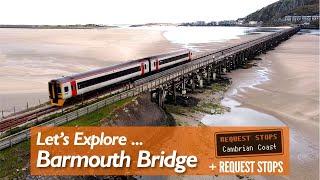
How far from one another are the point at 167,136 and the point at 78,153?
925 cm

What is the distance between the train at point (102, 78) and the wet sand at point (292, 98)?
344 inches

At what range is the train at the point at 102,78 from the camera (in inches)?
1054

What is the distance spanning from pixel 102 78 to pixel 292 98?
20.9 metres

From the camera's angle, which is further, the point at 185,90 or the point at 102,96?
the point at 185,90

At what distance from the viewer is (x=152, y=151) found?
958 inches

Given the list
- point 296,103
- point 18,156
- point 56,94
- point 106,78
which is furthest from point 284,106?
point 18,156

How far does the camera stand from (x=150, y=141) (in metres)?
24.9

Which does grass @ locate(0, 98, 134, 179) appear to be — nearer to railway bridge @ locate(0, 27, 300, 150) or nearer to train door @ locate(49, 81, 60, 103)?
railway bridge @ locate(0, 27, 300, 150)

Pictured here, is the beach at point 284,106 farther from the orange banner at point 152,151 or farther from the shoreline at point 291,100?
the orange banner at point 152,151

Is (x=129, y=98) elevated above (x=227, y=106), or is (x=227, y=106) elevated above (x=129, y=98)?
(x=129, y=98)

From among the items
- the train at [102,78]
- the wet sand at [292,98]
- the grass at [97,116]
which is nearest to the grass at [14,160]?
the grass at [97,116]

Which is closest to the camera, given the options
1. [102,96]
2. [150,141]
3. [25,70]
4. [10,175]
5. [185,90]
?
[10,175]

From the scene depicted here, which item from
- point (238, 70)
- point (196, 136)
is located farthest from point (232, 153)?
point (238, 70)

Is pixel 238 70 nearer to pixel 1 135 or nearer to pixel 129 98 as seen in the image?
pixel 129 98
